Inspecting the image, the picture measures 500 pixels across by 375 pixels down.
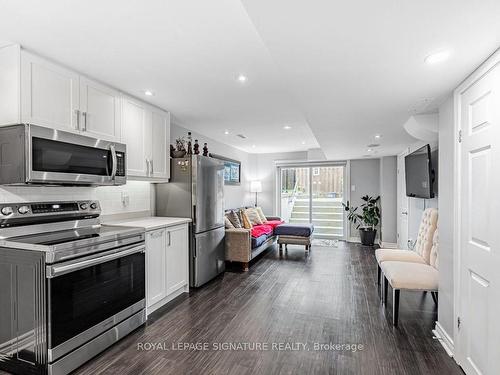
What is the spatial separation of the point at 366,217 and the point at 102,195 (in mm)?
5683

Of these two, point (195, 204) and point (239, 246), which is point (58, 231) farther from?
point (239, 246)

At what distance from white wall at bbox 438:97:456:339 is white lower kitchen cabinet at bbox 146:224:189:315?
8.75 ft

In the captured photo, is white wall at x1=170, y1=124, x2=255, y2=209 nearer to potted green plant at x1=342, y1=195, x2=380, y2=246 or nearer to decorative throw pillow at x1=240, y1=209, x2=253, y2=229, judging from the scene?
decorative throw pillow at x1=240, y1=209, x2=253, y2=229

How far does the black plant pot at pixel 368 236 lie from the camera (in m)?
6.47

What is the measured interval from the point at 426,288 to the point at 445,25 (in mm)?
2197

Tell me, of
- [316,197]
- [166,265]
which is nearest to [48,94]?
[166,265]

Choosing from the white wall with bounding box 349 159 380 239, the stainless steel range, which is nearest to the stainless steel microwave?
the stainless steel range

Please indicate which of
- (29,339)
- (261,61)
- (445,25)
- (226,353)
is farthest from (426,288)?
(29,339)

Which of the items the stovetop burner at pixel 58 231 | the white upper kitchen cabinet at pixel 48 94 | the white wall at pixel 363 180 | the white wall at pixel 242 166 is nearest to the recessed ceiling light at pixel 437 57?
the stovetop burner at pixel 58 231

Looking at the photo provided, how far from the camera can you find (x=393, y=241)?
645 cm

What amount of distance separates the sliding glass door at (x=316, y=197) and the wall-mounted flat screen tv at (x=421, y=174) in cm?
310

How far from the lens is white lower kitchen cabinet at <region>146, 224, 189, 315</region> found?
9.20ft

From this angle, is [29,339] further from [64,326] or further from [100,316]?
[100,316]
